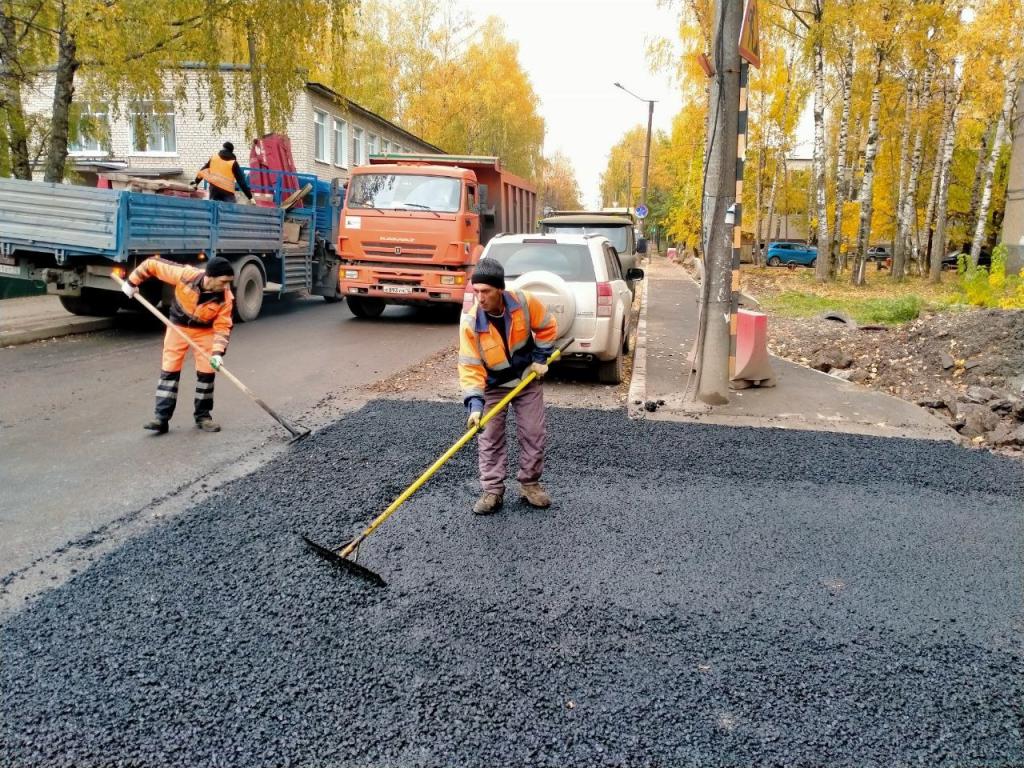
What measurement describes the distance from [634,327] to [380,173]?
201 inches

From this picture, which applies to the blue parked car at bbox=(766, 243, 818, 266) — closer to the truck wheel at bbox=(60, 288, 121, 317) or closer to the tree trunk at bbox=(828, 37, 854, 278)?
the tree trunk at bbox=(828, 37, 854, 278)

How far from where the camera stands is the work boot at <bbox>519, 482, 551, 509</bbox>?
4602 millimetres

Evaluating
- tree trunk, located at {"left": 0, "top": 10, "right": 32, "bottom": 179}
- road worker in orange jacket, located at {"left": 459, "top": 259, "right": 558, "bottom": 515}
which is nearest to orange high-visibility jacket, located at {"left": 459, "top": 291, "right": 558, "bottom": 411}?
road worker in orange jacket, located at {"left": 459, "top": 259, "right": 558, "bottom": 515}

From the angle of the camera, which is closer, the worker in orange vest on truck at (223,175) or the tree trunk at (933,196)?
the worker in orange vest on truck at (223,175)

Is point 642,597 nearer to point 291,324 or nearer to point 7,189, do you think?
point 7,189

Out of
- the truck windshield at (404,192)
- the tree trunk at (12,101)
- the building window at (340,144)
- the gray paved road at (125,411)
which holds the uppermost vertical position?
the building window at (340,144)

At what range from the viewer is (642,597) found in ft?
11.4

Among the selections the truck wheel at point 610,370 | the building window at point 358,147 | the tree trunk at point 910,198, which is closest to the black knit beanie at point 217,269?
the truck wheel at point 610,370

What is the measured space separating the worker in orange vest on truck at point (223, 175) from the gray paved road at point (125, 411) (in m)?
2.34

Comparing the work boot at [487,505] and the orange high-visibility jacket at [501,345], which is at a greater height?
the orange high-visibility jacket at [501,345]

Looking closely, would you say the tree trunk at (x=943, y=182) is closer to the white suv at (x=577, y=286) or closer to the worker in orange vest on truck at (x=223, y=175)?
the white suv at (x=577, y=286)

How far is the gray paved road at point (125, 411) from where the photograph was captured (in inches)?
180

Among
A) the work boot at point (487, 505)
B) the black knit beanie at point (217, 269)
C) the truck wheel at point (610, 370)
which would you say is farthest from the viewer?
the truck wheel at point (610, 370)

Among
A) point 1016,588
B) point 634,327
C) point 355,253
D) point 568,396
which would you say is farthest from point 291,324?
point 1016,588
